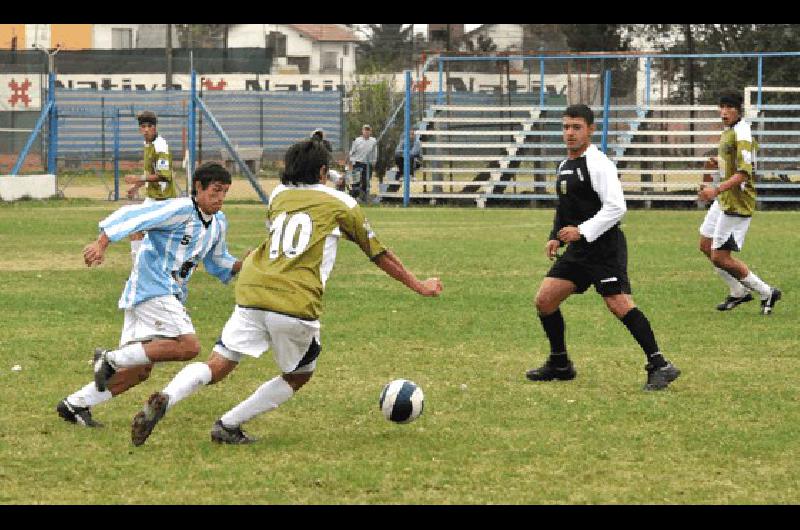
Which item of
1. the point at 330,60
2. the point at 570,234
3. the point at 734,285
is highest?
the point at 330,60

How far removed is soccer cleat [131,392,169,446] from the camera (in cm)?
700

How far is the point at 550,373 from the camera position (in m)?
9.52

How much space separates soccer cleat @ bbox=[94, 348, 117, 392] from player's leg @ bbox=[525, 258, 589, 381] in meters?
3.09

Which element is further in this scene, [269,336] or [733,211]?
[733,211]

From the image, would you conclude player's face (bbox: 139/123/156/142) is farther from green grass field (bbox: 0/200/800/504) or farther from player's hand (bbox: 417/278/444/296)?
player's hand (bbox: 417/278/444/296)

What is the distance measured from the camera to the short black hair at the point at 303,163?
7.24m

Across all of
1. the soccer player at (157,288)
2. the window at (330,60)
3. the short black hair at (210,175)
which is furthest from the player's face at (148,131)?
the window at (330,60)

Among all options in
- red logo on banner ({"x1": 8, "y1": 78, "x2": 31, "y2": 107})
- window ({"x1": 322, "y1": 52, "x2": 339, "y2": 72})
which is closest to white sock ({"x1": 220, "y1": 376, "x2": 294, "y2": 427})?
red logo on banner ({"x1": 8, "y1": 78, "x2": 31, "y2": 107})

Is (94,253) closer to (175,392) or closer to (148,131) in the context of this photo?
(175,392)

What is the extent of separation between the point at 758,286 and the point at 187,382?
7304 mm

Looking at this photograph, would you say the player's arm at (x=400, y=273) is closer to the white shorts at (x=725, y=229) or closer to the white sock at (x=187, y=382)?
the white sock at (x=187, y=382)

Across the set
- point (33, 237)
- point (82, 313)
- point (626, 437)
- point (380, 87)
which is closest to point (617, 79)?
point (380, 87)

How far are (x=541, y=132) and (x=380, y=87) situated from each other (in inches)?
397

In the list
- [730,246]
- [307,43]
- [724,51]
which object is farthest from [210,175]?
[307,43]
